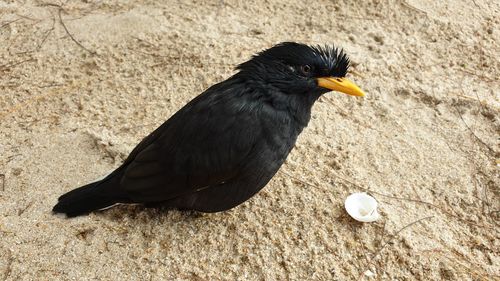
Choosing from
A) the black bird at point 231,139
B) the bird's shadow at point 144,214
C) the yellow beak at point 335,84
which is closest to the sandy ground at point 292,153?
the bird's shadow at point 144,214

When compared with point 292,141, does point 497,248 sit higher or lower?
lower

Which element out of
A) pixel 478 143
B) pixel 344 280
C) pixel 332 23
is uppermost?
pixel 332 23

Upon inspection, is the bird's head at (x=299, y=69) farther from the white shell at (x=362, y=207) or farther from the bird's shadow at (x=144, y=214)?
the bird's shadow at (x=144, y=214)

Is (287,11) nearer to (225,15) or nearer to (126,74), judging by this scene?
(225,15)

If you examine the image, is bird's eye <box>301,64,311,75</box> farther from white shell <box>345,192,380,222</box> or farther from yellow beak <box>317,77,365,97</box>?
white shell <box>345,192,380,222</box>

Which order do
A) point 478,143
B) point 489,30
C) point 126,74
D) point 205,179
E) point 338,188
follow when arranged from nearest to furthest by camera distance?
point 205,179
point 338,188
point 478,143
point 126,74
point 489,30

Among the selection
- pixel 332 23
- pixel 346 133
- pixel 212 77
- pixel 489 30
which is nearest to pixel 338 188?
pixel 346 133
